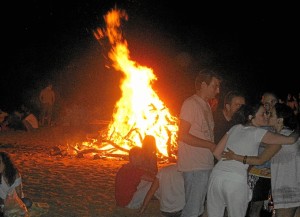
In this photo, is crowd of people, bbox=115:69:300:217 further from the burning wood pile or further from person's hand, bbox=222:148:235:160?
the burning wood pile

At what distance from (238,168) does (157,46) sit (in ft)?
100

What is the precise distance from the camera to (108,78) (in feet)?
98.6

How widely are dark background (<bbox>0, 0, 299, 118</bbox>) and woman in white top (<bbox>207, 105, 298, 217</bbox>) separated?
2143 centimetres

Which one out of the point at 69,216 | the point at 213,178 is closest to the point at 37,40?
the point at 69,216

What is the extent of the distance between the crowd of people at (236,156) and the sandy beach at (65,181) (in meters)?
1.92

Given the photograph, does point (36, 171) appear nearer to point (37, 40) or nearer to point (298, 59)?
point (37, 40)

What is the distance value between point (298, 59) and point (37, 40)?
1969 cm

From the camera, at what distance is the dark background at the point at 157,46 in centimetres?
2842

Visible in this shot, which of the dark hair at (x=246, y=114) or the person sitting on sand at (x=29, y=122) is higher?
the dark hair at (x=246, y=114)

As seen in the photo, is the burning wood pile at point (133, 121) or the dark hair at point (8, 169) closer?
the dark hair at point (8, 169)

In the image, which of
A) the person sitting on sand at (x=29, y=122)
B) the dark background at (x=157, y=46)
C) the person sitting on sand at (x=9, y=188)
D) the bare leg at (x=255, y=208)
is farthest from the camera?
the dark background at (x=157, y=46)

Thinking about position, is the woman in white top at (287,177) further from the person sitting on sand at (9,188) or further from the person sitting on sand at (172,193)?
the person sitting on sand at (9,188)

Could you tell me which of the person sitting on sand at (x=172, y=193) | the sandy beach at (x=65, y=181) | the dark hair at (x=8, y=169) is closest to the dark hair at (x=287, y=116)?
the person sitting on sand at (x=172, y=193)

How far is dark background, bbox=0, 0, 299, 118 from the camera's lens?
2842 centimetres
